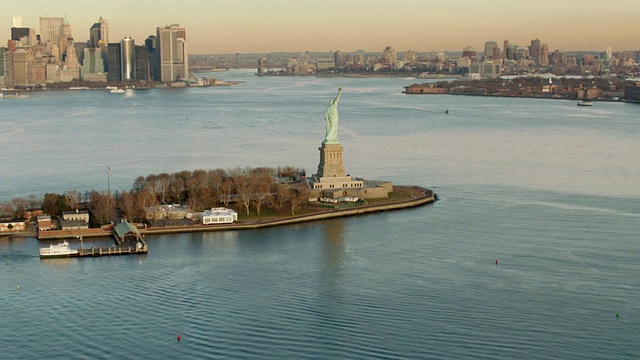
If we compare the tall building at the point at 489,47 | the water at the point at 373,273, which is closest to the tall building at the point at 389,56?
the tall building at the point at 489,47

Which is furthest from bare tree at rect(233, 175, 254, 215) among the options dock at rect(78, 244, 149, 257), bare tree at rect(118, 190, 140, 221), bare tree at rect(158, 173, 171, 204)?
dock at rect(78, 244, 149, 257)

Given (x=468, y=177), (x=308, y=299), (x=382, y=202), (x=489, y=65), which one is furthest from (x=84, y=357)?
(x=489, y=65)

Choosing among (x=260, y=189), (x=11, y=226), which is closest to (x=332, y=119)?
(x=260, y=189)

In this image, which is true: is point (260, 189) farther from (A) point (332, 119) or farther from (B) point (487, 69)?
(B) point (487, 69)

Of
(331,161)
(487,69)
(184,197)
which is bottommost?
(184,197)

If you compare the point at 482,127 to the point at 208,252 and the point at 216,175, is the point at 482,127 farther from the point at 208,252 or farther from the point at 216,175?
the point at 208,252

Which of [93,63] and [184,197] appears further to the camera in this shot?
[93,63]
